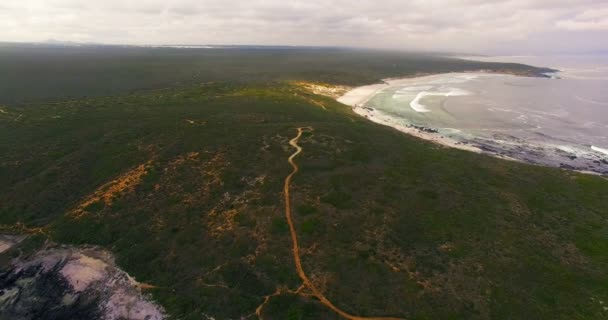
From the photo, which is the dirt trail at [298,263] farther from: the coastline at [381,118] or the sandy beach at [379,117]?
the sandy beach at [379,117]

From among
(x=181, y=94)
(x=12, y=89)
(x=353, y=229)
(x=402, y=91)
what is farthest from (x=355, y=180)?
(x=12, y=89)

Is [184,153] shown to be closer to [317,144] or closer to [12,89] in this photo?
[317,144]

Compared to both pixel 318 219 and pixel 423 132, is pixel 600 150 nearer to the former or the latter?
pixel 423 132

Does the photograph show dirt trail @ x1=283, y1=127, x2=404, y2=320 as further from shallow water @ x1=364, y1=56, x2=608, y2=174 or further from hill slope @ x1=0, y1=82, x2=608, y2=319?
shallow water @ x1=364, y1=56, x2=608, y2=174

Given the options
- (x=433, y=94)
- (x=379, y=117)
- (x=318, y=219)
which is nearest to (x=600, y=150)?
(x=379, y=117)

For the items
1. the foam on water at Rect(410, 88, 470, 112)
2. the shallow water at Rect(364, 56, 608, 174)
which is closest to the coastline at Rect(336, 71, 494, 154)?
the shallow water at Rect(364, 56, 608, 174)
